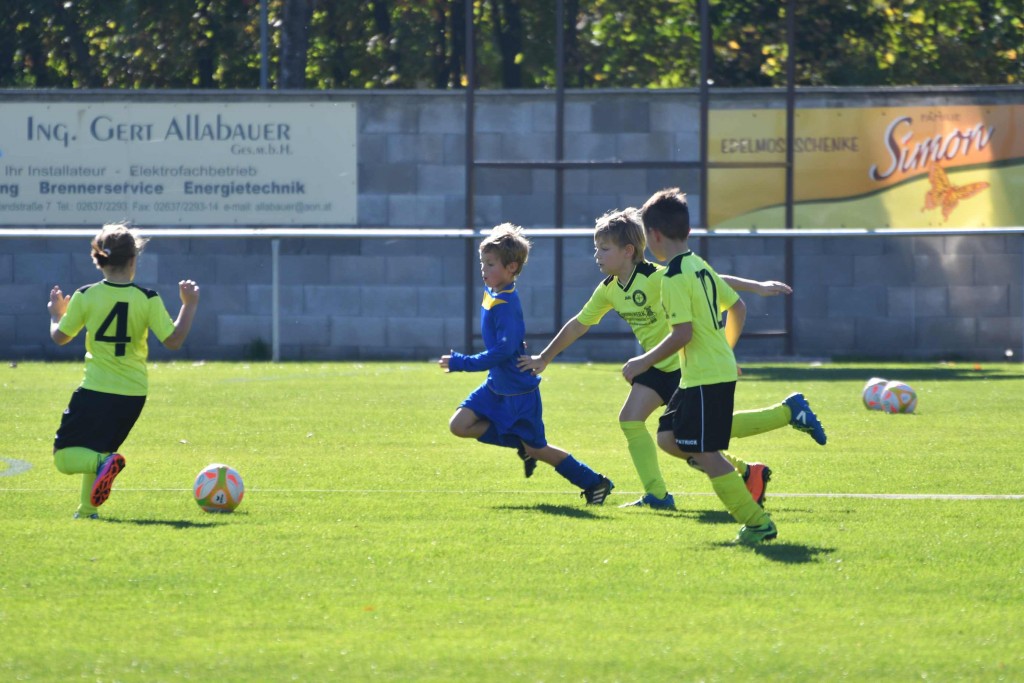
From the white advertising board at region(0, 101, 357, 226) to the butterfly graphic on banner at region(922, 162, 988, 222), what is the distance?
24.0ft

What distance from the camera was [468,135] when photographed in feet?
61.7

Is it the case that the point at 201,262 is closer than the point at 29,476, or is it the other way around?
the point at 29,476

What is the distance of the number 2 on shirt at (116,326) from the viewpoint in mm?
7410

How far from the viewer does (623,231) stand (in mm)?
7844

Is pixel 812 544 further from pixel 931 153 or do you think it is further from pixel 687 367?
pixel 931 153

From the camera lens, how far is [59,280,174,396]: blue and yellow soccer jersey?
7414 mm

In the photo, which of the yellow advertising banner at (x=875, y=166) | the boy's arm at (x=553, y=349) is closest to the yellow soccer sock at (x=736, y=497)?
the boy's arm at (x=553, y=349)

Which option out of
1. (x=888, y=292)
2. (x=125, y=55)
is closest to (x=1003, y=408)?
(x=888, y=292)

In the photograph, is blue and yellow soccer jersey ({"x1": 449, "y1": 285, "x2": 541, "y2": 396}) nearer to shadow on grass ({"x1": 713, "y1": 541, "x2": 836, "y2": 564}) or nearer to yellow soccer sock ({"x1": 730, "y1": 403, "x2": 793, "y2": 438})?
yellow soccer sock ({"x1": 730, "y1": 403, "x2": 793, "y2": 438})

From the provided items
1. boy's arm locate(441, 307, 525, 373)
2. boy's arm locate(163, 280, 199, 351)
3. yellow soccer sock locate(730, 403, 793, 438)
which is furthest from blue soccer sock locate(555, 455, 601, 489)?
boy's arm locate(163, 280, 199, 351)

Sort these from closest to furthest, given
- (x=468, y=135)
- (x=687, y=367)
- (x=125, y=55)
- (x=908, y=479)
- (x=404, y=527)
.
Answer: (x=687, y=367) < (x=404, y=527) < (x=908, y=479) < (x=468, y=135) < (x=125, y=55)

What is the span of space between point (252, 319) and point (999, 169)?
9578 millimetres

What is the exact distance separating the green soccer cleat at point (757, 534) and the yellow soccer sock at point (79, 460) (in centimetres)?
300

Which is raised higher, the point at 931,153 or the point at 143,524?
the point at 931,153
